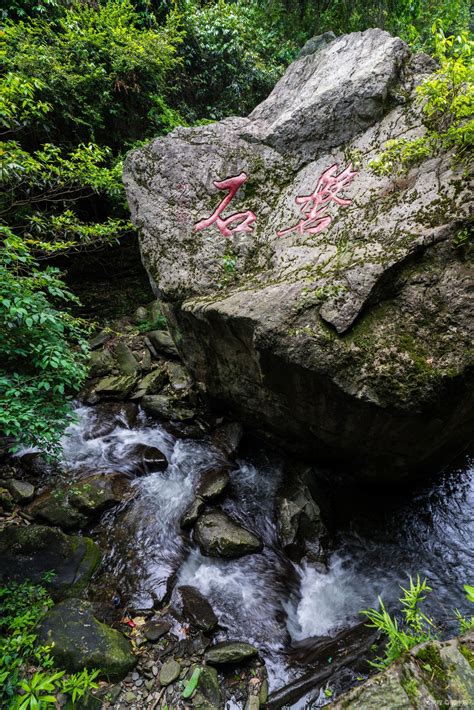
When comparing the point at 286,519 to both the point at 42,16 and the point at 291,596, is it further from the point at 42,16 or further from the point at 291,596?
the point at 42,16

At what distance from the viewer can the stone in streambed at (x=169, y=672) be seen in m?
2.86

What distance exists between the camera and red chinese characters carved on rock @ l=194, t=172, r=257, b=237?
466 cm

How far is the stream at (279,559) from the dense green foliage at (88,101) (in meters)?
0.92

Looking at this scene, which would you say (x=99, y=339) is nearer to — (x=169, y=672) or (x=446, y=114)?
(x=169, y=672)

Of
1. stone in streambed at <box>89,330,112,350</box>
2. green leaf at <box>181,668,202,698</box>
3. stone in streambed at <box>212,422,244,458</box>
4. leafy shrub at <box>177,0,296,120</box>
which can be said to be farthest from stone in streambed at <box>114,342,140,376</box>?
leafy shrub at <box>177,0,296,120</box>

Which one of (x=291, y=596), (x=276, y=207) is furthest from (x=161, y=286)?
(x=291, y=596)

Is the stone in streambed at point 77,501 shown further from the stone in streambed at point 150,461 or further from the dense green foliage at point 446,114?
the dense green foliage at point 446,114

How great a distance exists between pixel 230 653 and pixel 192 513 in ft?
4.85

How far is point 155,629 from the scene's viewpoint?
3.23 meters

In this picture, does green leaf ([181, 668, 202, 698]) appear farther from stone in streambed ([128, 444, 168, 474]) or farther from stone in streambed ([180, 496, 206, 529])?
stone in streambed ([128, 444, 168, 474])

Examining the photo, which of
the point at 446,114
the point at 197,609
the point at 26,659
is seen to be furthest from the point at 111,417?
the point at 446,114

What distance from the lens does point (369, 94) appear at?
4094 millimetres

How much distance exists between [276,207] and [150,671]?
5.09 metres

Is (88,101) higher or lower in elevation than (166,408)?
higher
